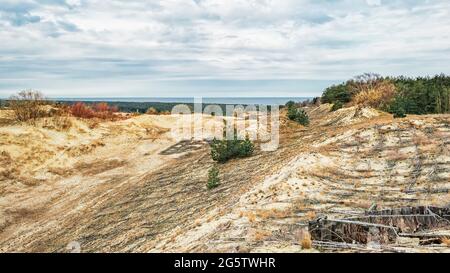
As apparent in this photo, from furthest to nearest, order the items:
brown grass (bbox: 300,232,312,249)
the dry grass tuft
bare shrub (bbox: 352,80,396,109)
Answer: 1. bare shrub (bbox: 352,80,396,109)
2. brown grass (bbox: 300,232,312,249)
3. the dry grass tuft

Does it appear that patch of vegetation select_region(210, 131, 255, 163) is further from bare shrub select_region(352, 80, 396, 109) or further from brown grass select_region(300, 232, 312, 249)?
bare shrub select_region(352, 80, 396, 109)

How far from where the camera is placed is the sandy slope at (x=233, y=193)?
14344 mm

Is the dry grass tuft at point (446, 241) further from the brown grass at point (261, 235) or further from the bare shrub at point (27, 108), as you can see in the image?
the bare shrub at point (27, 108)

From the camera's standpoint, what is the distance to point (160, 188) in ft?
80.4

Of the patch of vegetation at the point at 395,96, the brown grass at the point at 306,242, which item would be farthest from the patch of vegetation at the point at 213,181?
the patch of vegetation at the point at 395,96

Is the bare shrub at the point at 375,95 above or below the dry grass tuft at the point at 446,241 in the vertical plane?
above

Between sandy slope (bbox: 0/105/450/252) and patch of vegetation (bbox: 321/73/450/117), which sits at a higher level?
patch of vegetation (bbox: 321/73/450/117)

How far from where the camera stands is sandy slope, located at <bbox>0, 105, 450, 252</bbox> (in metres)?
14.3

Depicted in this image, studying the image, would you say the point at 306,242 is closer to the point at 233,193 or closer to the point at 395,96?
the point at 233,193

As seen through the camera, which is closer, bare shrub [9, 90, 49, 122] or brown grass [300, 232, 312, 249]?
brown grass [300, 232, 312, 249]

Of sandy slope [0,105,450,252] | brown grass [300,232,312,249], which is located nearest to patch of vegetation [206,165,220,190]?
sandy slope [0,105,450,252]

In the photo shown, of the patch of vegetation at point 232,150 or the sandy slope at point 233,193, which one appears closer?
the sandy slope at point 233,193

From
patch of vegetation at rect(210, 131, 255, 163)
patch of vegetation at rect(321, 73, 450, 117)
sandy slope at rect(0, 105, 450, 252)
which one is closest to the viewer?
sandy slope at rect(0, 105, 450, 252)

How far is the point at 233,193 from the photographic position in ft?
60.4
